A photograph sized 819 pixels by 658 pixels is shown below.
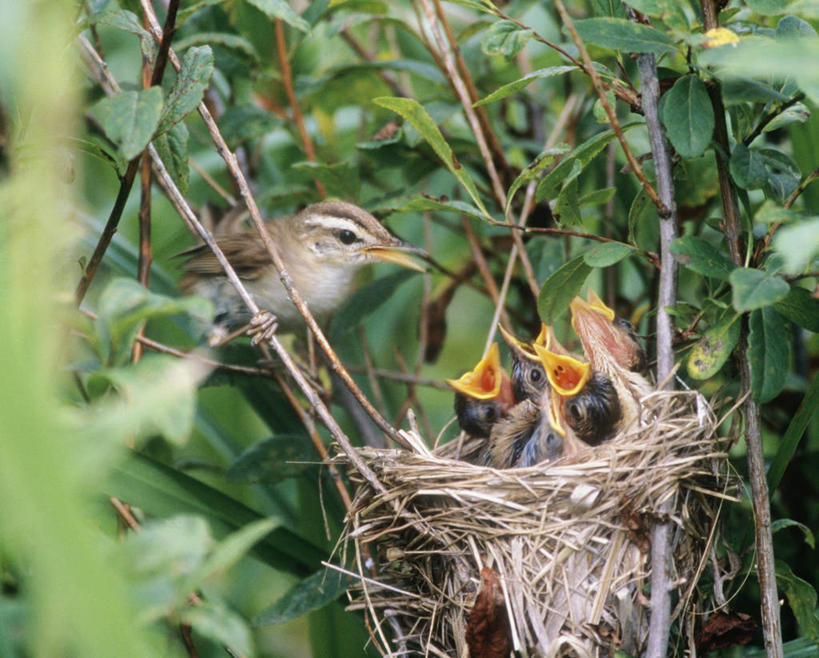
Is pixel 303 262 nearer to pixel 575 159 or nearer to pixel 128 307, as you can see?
pixel 575 159

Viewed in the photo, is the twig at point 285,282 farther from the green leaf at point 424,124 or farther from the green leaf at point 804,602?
the green leaf at point 804,602

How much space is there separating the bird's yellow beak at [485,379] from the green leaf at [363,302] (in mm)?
340

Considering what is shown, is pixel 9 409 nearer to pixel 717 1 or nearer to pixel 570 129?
pixel 717 1

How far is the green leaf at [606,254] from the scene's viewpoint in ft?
4.65

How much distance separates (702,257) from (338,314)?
1.23 meters

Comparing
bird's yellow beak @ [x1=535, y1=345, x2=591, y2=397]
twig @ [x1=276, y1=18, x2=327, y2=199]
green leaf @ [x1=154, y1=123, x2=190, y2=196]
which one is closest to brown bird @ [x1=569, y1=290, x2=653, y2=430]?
bird's yellow beak @ [x1=535, y1=345, x2=591, y2=397]

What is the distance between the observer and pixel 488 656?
149 cm

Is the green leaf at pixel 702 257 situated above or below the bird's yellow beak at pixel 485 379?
above

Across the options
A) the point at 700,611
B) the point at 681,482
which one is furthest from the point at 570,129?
the point at 700,611

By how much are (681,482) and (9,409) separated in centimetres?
127

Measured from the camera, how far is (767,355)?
132 cm

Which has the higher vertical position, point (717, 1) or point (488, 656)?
point (717, 1)

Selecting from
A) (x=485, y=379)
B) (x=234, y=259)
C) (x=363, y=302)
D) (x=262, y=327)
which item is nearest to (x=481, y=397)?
(x=485, y=379)

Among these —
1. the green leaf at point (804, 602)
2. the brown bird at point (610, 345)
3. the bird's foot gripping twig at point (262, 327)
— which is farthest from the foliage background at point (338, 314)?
the bird's foot gripping twig at point (262, 327)
